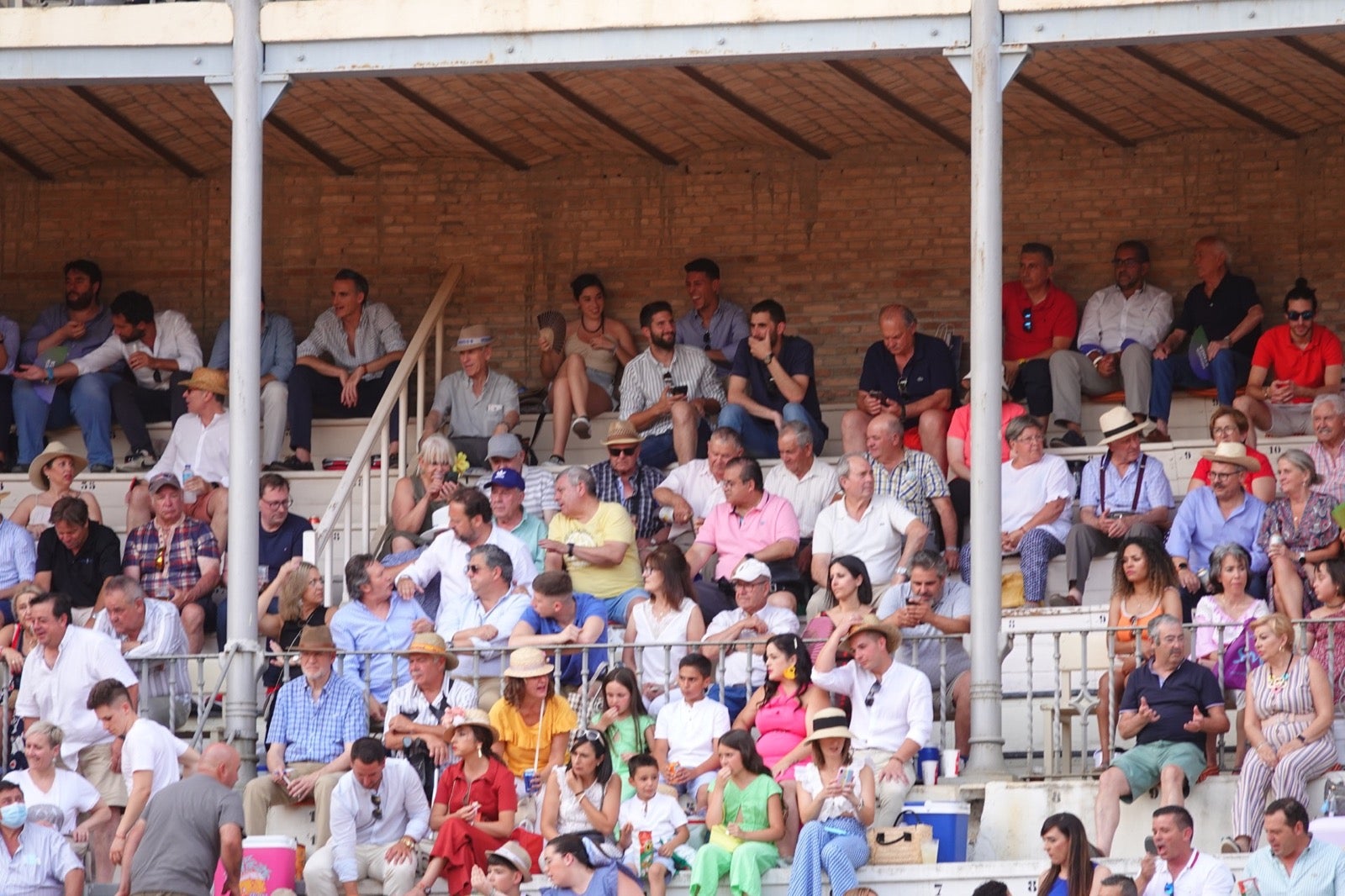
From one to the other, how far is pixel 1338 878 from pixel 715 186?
8.01 metres

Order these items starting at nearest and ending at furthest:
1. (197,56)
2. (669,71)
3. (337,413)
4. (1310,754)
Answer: (1310,754) → (197,56) → (669,71) → (337,413)

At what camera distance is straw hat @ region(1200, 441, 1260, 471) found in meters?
12.5

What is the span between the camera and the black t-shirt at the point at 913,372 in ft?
47.2

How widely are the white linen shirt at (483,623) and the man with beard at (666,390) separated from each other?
7.52ft

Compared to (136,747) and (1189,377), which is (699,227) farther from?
(136,747)

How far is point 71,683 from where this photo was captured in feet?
37.9

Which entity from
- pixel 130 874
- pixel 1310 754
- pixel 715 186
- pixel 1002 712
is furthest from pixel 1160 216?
pixel 130 874

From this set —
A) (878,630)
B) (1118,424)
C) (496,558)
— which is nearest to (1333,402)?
(1118,424)

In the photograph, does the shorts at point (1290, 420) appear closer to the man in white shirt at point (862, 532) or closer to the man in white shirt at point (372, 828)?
the man in white shirt at point (862, 532)

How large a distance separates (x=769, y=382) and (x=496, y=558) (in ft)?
9.79

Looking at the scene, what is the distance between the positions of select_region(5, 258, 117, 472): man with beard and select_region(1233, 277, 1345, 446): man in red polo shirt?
22.9 ft

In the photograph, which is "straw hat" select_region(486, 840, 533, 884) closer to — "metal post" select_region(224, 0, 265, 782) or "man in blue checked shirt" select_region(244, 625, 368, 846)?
"man in blue checked shirt" select_region(244, 625, 368, 846)

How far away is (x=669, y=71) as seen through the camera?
14.5 m

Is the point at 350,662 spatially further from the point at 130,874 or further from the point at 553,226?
the point at 553,226
